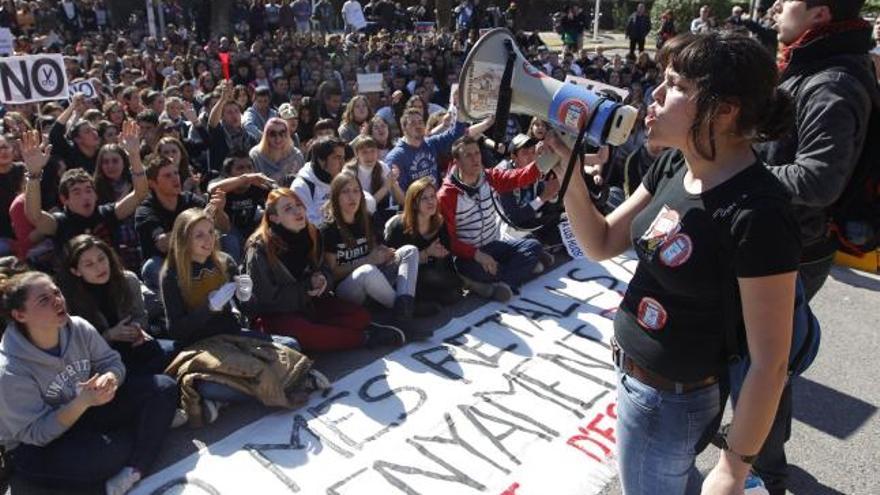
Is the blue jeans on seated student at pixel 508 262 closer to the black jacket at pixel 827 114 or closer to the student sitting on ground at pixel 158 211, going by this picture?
the student sitting on ground at pixel 158 211

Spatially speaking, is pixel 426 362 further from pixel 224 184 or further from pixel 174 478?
pixel 224 184

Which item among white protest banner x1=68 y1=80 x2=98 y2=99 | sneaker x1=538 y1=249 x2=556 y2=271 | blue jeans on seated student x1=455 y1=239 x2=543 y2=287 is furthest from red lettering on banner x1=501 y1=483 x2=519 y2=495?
white protest banner x1=68 y1=80 x2=98 y2=99

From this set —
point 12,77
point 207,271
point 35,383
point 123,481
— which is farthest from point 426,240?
point 12,77

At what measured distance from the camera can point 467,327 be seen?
15.3 feet

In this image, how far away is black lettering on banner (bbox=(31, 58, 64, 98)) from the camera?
6504mm

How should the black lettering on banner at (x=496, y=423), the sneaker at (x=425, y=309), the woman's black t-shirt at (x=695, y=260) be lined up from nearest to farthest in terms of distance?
the woman's black t-shirt at (x=695, y=260), the black lettering on banner at (x=496, y=423), the sneaker at (x=425, y=309)

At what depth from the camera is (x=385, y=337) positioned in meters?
4.34

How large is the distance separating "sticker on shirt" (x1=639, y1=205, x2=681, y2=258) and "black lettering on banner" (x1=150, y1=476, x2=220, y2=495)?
229 cm

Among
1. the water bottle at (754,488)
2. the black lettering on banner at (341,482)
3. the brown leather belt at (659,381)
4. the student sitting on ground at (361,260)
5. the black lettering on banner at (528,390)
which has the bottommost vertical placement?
the black lettering on banner at (528,390)

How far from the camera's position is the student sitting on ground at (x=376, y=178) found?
5977mm

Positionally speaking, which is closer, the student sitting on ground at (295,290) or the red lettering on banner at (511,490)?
the red lettering on banner at (511,490)

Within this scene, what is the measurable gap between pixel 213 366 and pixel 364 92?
6.79 meters

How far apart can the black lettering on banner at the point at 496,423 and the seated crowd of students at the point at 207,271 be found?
2.64 feet

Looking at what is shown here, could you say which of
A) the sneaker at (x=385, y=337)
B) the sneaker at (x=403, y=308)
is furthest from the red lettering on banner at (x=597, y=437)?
the sneaker at (x=403, y=308)
